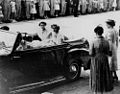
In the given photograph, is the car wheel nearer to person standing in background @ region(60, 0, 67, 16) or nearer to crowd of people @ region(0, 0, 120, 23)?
crowd of people @ region(0, 0, 120, 23)

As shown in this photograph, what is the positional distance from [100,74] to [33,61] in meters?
1.03

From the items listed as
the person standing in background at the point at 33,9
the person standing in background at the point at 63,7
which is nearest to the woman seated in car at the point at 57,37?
the person standing in background at the point at 33,9

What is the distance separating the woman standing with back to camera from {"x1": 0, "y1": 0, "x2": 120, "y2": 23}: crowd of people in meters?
4.62

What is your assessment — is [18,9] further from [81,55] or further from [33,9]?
[81,55]

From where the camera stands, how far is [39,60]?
16.5ft

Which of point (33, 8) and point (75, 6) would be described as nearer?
point (33, 8)

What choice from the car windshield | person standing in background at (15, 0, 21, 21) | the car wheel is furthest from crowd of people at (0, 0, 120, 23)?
the car windshield

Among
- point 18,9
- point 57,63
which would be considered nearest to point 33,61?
point 57,63

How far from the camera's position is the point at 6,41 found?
16.4 ft

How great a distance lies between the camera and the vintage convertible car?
4.73 metres

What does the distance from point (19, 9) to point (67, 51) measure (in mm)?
4784

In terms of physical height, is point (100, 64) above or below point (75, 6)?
below

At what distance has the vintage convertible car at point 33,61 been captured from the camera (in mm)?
4727

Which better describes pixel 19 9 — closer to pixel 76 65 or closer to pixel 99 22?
pixel 99 22
